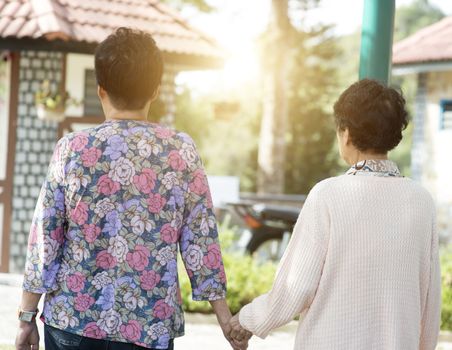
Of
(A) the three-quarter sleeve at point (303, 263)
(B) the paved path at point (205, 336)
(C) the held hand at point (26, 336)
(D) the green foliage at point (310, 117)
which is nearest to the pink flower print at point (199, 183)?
(A) the three-quarter sleeve at point (303, 263)

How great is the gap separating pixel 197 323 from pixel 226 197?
386 inches

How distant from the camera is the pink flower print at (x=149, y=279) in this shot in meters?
3.40

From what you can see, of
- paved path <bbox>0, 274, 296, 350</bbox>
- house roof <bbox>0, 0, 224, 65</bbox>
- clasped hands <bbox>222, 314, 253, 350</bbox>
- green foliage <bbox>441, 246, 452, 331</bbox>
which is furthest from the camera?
house roof <bbox>0, 0, 224, 65</bbox>

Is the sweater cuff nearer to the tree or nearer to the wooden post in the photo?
the wooden post

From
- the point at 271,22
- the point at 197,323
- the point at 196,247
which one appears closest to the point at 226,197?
the point at 271,22

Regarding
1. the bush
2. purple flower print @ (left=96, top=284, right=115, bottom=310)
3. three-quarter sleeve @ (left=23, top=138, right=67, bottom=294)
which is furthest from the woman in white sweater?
the bush

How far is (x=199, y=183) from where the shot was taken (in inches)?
140

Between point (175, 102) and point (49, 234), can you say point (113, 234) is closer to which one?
point (49, 234)

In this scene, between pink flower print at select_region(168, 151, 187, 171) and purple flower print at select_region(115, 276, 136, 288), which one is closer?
purple flower print at select_region(115, 276, 136, 288)

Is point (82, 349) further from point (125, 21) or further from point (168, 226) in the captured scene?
point (125, 21)

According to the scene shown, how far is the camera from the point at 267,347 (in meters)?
7.85

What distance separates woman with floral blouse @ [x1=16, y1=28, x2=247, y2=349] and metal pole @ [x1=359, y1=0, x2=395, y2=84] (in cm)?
155

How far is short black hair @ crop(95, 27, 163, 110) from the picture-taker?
3.47m

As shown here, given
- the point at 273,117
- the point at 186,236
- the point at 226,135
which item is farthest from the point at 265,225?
the point at 226,135
